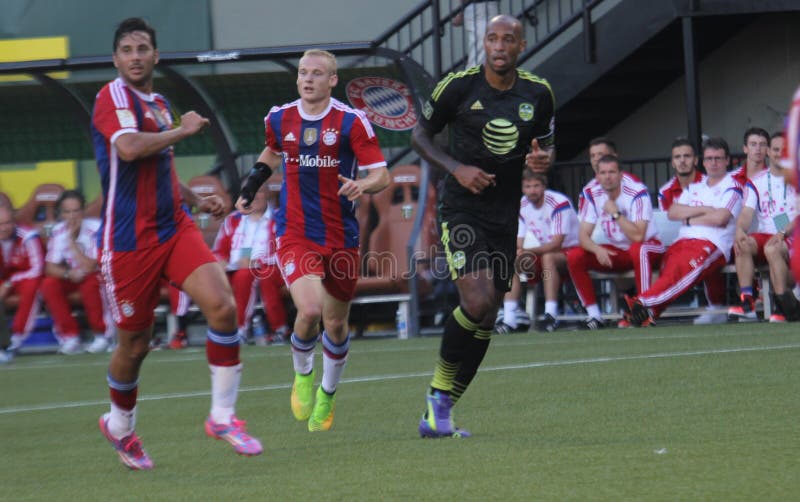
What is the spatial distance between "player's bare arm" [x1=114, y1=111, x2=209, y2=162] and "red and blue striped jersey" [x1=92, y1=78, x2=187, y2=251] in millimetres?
112

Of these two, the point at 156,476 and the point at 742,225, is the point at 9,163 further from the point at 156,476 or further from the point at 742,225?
the point at 156,476

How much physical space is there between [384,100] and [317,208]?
741cm

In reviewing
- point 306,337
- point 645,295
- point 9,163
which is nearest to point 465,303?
point 306,337

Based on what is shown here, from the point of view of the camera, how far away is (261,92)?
653 inches

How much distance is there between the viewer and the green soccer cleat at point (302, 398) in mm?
8461

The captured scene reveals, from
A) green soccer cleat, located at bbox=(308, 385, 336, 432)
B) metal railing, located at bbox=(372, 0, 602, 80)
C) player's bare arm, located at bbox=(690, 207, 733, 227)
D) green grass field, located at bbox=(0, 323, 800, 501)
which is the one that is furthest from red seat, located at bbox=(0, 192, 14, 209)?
green soccer cleat, located at bbox=(308, 385, 336, 432)

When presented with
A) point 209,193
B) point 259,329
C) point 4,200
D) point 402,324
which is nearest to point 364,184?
point 402,324

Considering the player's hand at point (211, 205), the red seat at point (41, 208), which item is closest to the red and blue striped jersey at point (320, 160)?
the player's hand at point (211, 205)

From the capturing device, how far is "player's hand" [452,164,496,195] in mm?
7098

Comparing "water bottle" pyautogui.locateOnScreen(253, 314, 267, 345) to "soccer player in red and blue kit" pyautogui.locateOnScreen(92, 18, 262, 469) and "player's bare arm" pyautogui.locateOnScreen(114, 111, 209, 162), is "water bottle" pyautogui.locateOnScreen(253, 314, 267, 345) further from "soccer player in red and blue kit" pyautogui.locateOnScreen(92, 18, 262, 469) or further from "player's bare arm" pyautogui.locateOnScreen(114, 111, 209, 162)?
"player's bare arm" pyautogui.locateOnScreen(114, 111, 209, 162)

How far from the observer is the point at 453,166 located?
7.20 meters

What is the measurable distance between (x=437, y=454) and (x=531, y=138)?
1.86 meters

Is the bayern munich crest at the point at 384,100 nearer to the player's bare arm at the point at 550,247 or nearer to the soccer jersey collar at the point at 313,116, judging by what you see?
the player's bare arm at the point at 550,247

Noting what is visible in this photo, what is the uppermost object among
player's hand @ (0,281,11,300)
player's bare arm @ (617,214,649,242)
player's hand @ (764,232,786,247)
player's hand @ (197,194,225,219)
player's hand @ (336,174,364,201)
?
player's hand @ (336,174,364,201)
